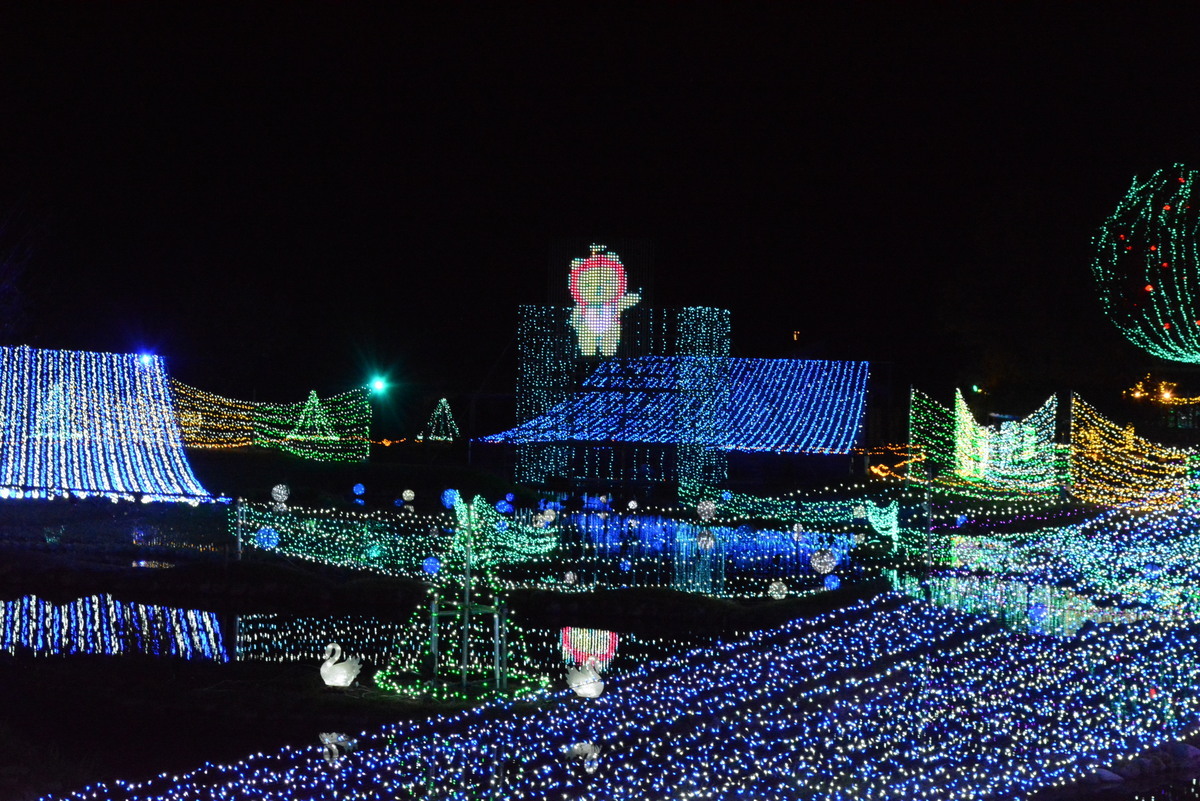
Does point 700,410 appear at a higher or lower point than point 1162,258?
lower

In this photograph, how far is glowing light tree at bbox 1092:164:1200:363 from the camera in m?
12.6

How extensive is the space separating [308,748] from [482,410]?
25297 millimetres

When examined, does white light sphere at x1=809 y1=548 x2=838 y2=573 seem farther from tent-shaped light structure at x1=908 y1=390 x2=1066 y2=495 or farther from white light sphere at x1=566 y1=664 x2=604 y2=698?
white light sphere at x1=566 y1=664 x2=604 y2=698

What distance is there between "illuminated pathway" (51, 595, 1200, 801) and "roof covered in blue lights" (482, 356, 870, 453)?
48.3ft

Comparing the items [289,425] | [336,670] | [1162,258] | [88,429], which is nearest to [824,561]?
[1162,258]

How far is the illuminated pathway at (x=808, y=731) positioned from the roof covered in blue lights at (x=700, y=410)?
14.7 m

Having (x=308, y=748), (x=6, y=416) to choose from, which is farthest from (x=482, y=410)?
(x=308, y=748)

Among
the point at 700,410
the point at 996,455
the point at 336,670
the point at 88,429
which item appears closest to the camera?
the point at 336,670

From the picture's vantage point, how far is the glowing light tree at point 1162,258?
1260 centimetres

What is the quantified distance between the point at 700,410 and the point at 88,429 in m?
11.6

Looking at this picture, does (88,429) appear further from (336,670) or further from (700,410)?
(700,410)

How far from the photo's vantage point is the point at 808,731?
7785mm

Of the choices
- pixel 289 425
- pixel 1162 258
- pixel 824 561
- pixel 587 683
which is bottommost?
pixel 587 683

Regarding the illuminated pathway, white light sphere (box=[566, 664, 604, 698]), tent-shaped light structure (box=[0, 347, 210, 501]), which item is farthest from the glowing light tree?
tent-shaped light structure (box=[0, 347, 210, 501])
